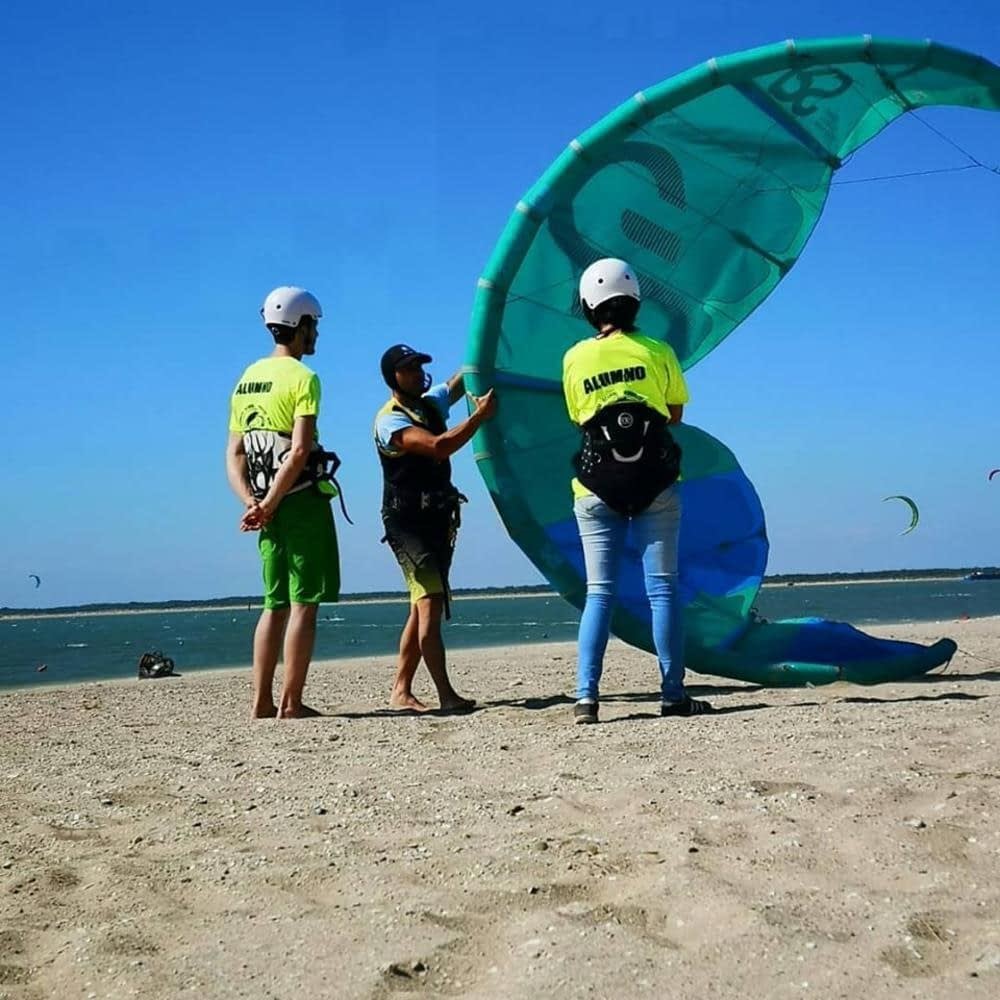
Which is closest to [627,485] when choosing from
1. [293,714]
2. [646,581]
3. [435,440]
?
[646,581]

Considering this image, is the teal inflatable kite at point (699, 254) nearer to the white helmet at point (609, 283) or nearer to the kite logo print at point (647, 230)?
the kite logo print at point (647, 230)

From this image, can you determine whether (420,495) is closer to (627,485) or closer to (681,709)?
(627,485)

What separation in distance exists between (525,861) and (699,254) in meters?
4.42

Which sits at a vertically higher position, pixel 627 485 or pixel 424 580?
pixel 627 485

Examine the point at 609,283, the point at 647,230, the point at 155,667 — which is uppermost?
the point at 647,230

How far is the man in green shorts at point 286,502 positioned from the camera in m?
5.28

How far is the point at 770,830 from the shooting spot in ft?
9.53

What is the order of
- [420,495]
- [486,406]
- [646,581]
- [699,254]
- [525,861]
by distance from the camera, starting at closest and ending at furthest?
[525,861] → [646,581] → [420,495] → [486,406] → [699,254]

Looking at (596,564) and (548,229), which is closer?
(596,564)

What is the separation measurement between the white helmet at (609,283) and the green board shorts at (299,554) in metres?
1.52

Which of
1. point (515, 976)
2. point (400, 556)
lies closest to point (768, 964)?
point (515, 976)

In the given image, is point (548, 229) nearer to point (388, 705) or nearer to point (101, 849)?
point (388, 705)

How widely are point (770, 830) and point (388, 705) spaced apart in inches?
129

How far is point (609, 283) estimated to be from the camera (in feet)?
15.8
